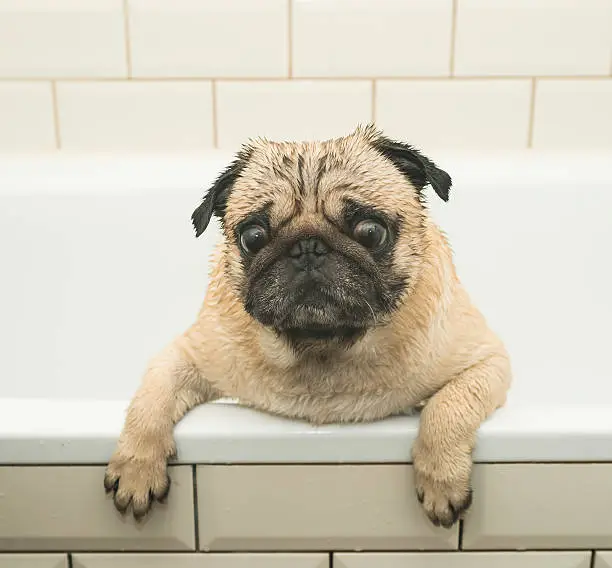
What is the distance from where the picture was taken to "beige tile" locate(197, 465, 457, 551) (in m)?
0.92

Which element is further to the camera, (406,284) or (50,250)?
(50,250)

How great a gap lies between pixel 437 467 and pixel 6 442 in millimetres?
553

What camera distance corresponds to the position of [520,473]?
3.00 ft

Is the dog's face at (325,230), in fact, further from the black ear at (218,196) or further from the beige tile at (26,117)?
the beige tile at (26,117)

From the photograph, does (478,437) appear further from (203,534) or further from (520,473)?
(203,534)

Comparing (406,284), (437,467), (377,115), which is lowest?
(437,467)

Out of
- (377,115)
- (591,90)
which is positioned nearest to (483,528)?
(377,115)

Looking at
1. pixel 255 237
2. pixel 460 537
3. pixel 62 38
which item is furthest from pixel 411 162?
pixel 62 38

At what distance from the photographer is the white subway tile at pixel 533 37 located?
1913mm

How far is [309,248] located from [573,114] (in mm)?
1392

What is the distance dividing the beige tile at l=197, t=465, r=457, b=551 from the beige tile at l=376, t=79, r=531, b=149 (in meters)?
1.29

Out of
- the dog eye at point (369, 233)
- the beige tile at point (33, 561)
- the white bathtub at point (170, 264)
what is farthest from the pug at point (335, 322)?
the white bathtub at point (170, 264)

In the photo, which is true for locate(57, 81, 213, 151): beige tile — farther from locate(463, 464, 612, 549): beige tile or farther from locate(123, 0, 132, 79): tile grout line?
locate(463, 464, 612, 549): beige tile

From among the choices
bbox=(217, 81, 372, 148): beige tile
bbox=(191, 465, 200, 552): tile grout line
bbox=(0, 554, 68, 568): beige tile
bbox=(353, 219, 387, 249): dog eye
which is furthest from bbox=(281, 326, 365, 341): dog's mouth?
bbox=(217, 81, 372, 148): beige tile
